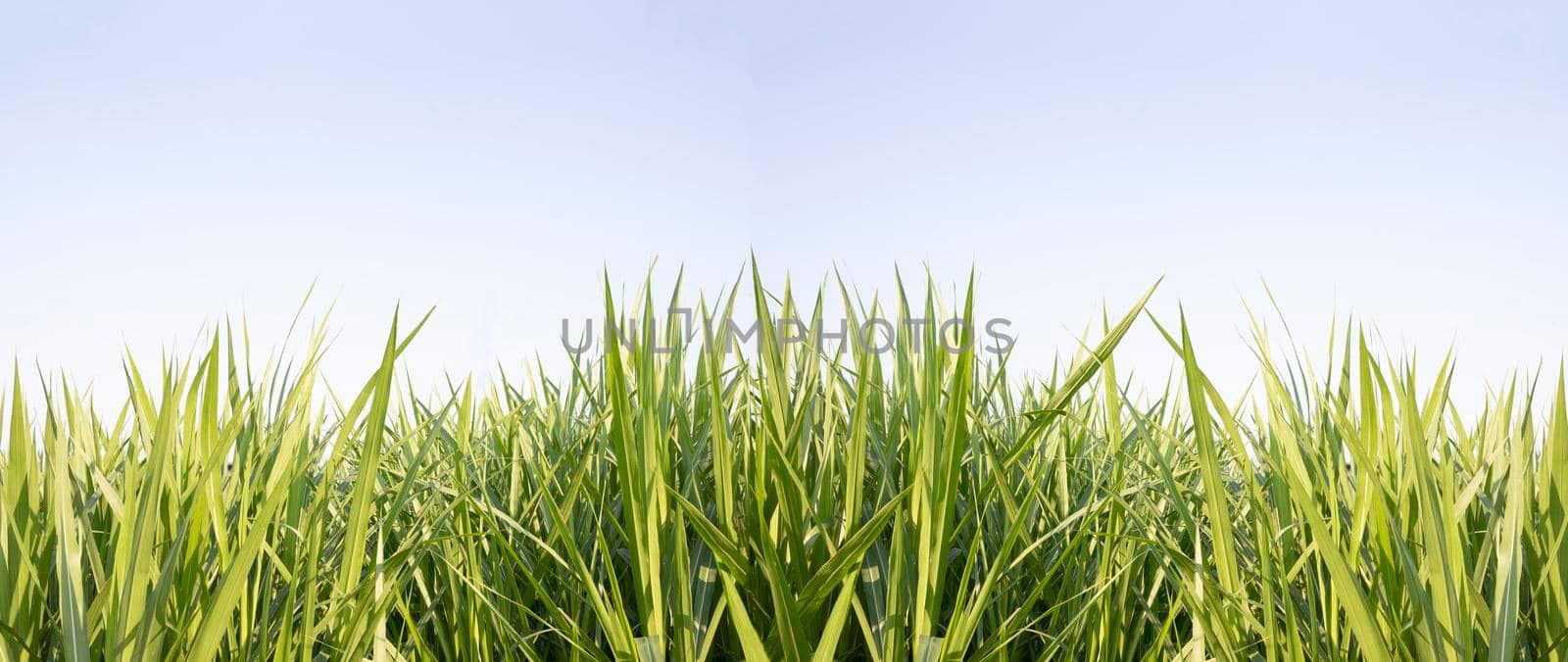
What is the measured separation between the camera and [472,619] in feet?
5.07

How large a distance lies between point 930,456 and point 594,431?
1.68ft

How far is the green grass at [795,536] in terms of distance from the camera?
1172mm

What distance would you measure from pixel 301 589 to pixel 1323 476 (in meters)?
1.33

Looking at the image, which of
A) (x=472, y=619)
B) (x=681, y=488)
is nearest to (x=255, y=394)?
(x=472, y=619)

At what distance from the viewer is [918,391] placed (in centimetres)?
142

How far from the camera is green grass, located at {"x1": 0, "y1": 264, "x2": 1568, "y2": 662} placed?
3.84 feet

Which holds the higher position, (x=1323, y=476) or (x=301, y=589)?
(x=1323, y=476)

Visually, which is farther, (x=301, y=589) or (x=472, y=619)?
(x=472, y=619)

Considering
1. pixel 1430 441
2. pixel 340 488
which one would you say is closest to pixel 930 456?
pixel 1430 441

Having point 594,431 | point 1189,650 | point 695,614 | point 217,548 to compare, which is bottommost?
point 1189,650

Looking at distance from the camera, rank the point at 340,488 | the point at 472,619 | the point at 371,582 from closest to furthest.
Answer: the point at 371,582 → the point at 472,619 → the point at 340,488

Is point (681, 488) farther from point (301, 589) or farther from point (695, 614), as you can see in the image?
point (301, 589)

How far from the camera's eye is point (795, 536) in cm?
130

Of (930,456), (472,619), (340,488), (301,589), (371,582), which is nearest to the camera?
(930,456)
